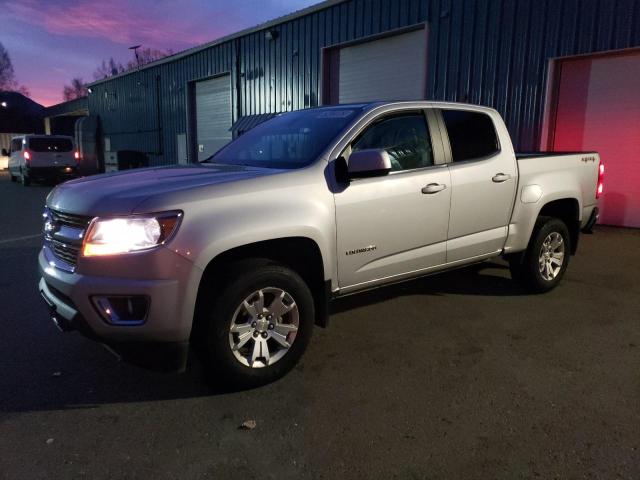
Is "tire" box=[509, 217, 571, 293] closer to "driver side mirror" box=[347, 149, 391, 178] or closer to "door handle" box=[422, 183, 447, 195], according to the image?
"door handle" box=[422, 183, 447, 195]

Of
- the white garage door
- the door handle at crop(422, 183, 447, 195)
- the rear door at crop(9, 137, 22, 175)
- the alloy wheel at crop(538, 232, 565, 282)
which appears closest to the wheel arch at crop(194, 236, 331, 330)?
the door handle at crop(422, 183, 447, 195)

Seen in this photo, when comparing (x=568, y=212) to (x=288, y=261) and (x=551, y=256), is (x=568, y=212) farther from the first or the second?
(x=288, y=261)

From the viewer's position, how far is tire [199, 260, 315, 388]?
→ 2.96 meters

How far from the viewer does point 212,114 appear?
2031 cm

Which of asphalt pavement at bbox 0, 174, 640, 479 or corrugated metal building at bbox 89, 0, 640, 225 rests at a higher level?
corrugated metal building at bbox 89, 0, 640, 225

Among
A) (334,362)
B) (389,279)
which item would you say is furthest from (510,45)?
(334,362)

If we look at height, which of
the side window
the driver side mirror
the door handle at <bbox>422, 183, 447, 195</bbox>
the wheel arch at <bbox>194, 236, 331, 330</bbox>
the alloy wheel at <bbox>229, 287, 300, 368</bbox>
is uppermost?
the side window

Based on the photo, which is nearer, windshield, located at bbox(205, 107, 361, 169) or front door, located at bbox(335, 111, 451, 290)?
front door, located at bbox(335, 111, 451, 290)

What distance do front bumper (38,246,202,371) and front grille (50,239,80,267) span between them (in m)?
0.11

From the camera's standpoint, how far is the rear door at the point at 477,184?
4234 millimetres

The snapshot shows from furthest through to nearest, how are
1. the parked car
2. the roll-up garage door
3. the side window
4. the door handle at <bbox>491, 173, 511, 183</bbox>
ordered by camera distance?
1. the roll-up garage door
2. the parked car
3. the door handle at <bbox>491, 173, 511, 183</bbox>
4. the side window

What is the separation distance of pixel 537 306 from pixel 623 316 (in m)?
0.73

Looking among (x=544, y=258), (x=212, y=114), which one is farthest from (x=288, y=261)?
(x=212, y=114)

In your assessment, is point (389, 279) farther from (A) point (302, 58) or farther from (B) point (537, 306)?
(A) point (302, 58)
